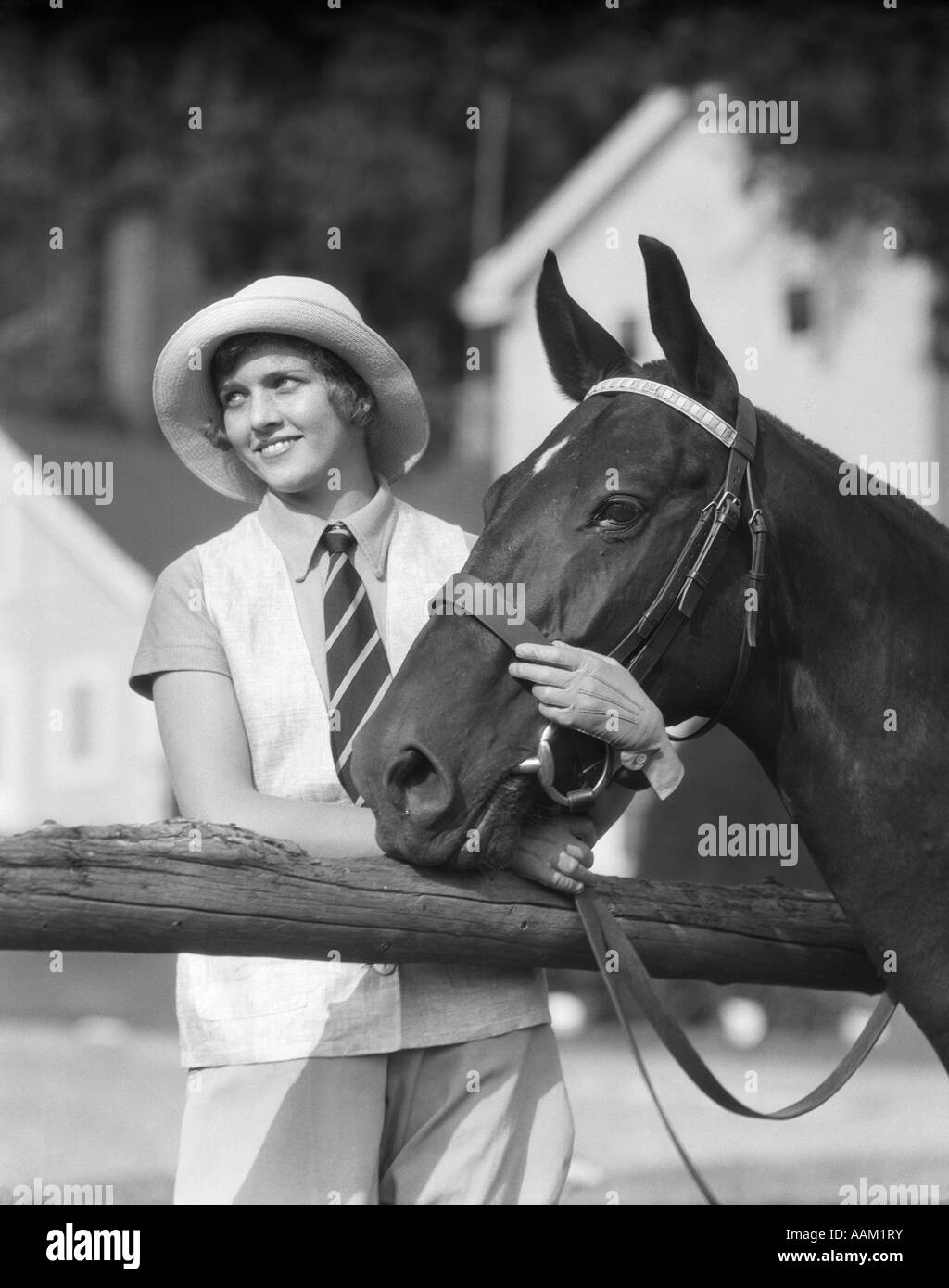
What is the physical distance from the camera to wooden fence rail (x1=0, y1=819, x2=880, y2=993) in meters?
2.32

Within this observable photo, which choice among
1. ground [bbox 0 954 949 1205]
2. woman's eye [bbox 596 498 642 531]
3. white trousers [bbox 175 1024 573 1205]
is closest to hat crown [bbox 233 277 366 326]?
woman's eye [bbox 596 498 642 531]

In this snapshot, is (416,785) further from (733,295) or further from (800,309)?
(733,295)


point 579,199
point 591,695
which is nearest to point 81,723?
point 579,199

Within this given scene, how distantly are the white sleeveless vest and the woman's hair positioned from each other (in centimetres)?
30

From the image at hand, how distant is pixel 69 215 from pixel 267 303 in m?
23.6

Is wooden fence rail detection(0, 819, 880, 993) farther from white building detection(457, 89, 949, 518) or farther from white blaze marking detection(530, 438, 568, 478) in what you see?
white building detection(457, 89, 949, 518)

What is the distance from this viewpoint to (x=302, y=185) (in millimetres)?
22250

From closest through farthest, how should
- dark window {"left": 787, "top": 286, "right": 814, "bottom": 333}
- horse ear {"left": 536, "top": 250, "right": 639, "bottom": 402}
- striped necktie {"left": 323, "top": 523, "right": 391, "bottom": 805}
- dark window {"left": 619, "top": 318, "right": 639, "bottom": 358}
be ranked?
1. striped necktie {"left": 323, "top": 523, "right": 391, "bottom": 805}
2. horse ear {"left": 536, "top": 250, "right": 639, "bottom": 402}
3. dark window {"left": 619, "top": 318, "right": 639, "bottom": 358}
4. dark window {"left": 787, "top": 286, "right": 814, "bottom": 333}

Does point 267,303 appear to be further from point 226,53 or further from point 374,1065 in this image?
point 226,53

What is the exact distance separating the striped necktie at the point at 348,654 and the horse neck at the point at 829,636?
2.03ft

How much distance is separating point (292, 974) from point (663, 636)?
84 cm
